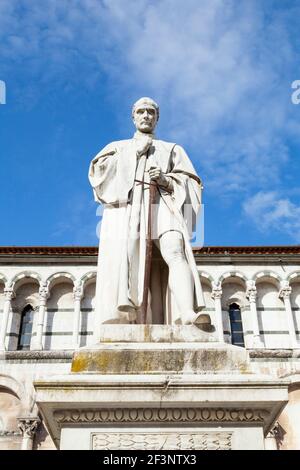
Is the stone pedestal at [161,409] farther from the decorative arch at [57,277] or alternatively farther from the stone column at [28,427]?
the decorative arch at [57,277]

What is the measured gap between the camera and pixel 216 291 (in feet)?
66.2

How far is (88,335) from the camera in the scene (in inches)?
771

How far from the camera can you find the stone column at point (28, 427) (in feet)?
53.6

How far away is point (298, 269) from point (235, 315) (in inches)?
115

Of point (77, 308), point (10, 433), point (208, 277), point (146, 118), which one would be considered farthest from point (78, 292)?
point (146, 118)

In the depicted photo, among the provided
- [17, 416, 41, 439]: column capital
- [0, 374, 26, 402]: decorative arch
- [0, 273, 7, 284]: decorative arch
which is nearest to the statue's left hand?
[17, 416, 41, 439]: column capital

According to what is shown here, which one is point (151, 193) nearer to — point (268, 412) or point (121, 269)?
point (121, 269)

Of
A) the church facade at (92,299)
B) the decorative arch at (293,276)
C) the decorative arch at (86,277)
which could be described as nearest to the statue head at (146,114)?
the church facade at (92,299)

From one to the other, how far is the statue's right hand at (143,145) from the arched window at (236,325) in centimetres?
1521

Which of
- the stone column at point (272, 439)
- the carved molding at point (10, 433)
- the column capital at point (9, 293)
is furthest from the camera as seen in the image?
the column capital at point (9, 293)

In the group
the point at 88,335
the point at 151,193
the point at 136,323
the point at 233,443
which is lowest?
the point at 233,443

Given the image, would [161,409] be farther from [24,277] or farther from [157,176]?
[24,277]

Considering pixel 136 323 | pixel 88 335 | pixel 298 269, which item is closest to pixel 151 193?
pixel 136 323

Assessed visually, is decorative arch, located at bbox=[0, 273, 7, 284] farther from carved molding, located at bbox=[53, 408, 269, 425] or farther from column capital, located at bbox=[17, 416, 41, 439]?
carved molding, located at bbox=[53, 408, 269, 425]
